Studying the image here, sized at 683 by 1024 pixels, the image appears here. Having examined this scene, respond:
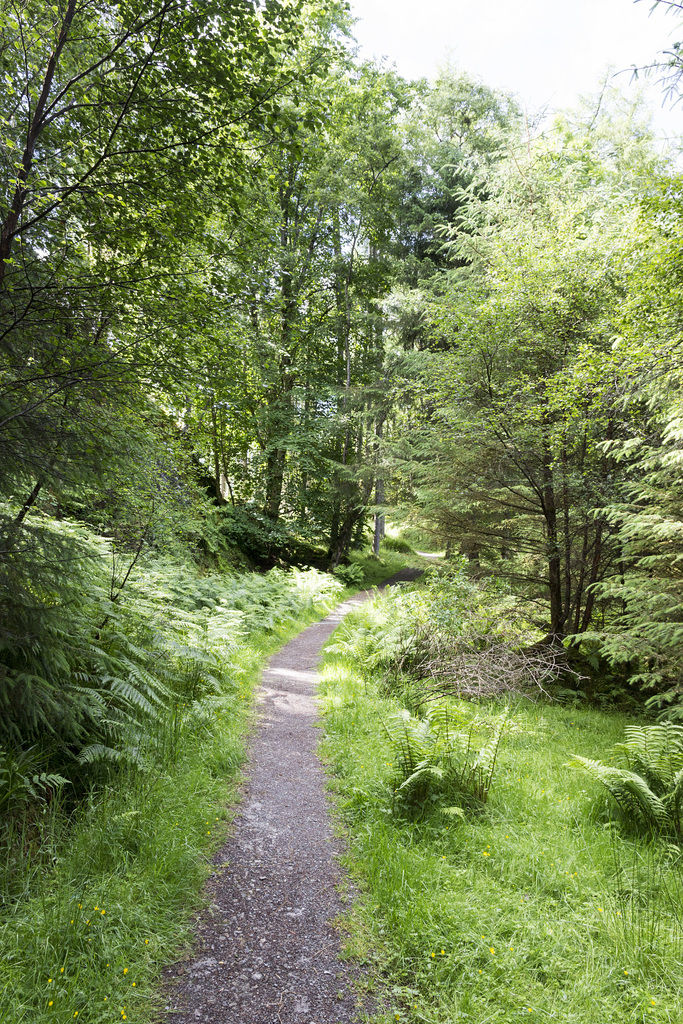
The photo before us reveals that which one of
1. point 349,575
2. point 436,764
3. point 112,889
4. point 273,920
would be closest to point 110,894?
point 112,889

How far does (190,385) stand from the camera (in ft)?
14.3

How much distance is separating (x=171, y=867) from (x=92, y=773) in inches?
40.9

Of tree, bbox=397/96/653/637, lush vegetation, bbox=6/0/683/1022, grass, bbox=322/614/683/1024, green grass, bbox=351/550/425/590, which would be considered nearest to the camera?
grass, bbox=322/614/683/1024

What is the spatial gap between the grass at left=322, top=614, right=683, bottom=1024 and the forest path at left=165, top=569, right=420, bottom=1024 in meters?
0.22

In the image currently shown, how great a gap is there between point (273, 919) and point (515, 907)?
1.55 m

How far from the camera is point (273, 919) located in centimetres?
301

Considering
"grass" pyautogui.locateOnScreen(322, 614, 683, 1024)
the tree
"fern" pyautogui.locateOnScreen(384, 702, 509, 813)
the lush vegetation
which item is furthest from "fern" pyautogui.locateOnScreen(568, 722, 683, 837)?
the tree

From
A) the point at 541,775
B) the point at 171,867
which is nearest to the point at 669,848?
the point at 541,775

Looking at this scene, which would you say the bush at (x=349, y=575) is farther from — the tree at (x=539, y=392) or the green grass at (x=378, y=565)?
the tree at (x=539, y=392)

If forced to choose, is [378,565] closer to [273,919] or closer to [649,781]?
[649,781]

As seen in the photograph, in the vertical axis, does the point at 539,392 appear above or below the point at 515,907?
above

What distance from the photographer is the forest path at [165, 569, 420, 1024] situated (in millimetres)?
2416

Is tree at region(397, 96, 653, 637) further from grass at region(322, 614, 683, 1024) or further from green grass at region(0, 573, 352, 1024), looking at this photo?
green grass at region(0, 573, 352, 1024)

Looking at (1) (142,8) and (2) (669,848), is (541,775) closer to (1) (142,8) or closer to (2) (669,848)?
(2) (669,848)
